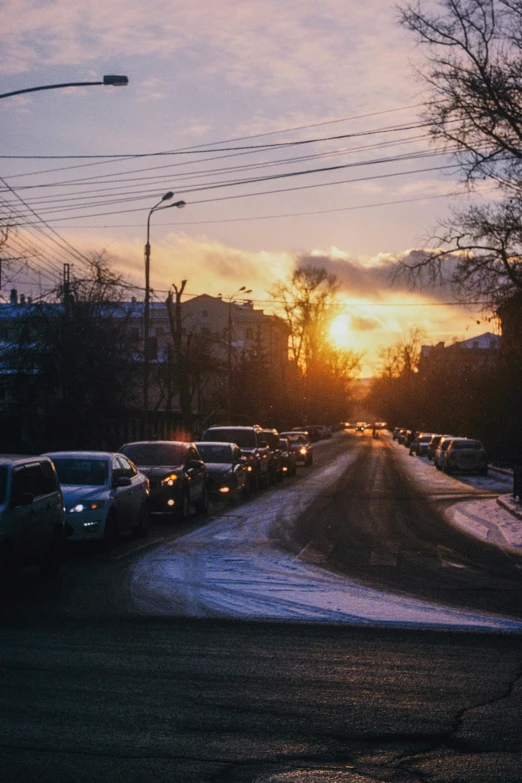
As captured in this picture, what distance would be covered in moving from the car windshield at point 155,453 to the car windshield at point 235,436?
1145 cm

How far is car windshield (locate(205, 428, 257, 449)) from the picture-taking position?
35.8 m

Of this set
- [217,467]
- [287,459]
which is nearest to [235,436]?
[217,467]

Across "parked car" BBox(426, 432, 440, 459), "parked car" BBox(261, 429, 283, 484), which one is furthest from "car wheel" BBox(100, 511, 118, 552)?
"parked car" BBox(426, 432, 440, 459)

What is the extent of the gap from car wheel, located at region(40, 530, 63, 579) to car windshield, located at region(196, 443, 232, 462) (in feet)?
54.2

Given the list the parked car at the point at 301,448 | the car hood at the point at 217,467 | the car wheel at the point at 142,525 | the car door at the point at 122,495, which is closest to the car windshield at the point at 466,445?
the parked car at the point at 301,448

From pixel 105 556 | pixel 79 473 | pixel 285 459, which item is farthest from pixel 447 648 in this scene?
pixel 285 459

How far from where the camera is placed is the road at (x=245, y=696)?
5.69 meters

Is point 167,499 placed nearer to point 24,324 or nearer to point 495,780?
point 24,324

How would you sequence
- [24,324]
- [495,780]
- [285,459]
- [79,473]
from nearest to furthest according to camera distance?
[495,780] → [79,473] → [24,324] → [285,459]

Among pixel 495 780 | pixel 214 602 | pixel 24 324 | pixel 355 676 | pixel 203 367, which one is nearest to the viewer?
pixel 495 780

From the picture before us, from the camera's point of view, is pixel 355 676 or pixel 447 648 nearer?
pixel 355 676

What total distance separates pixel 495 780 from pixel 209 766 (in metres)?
1.53

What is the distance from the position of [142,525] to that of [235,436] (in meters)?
17.3

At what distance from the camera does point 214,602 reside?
11617 millimetres
